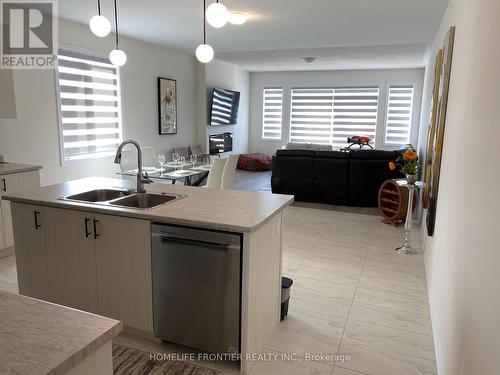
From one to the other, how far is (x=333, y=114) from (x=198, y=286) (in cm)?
886

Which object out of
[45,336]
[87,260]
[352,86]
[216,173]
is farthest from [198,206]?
[352,86]

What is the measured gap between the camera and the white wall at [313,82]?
9391 mm

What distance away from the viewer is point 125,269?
2275 millimetres

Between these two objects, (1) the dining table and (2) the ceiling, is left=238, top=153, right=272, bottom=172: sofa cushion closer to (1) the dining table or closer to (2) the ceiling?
(2) the ceiling

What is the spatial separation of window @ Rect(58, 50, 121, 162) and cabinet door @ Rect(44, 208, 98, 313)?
114 inches

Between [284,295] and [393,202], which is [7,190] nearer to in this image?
[284,295]

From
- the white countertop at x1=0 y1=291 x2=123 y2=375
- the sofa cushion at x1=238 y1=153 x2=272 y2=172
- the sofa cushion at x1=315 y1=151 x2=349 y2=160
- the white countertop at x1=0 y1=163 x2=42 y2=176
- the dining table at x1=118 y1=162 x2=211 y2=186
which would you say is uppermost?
the sofa cushion at x1=315 y1=151 x2=349 y2=160

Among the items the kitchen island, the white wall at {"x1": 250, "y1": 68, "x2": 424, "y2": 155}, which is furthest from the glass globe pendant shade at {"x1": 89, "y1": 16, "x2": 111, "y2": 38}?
the white wall at {"x1": 250, "y1": 68, "x2": 424, "y2": 155}

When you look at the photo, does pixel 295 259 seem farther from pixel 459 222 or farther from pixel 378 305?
pixel 459 222

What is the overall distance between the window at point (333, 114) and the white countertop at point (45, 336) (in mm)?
9787

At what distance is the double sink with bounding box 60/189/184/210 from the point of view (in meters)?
2.59

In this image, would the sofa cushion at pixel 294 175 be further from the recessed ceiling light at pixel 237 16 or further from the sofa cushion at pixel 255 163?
the sofa cushion at pixel 255 163

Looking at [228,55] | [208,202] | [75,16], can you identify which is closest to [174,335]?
[208,202]

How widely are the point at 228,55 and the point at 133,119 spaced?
8.47 ft
